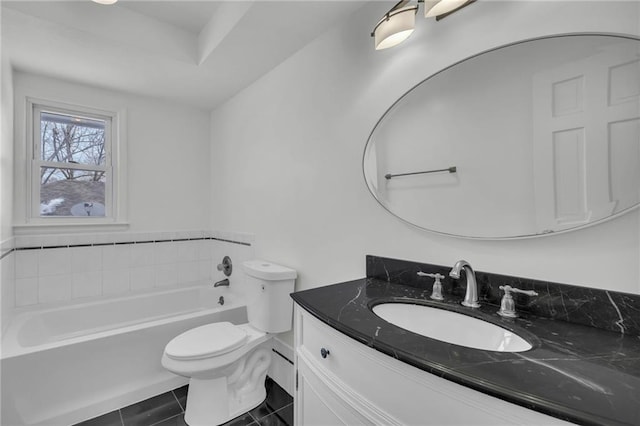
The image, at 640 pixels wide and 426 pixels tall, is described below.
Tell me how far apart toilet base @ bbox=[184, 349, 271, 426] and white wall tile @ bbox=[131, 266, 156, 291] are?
1.41 metres

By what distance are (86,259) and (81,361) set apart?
1.12 meters

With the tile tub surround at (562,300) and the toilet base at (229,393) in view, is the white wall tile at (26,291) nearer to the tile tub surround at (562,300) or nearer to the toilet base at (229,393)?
the toilet base at (229,393)

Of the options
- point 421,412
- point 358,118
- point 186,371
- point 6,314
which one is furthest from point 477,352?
point 6,314

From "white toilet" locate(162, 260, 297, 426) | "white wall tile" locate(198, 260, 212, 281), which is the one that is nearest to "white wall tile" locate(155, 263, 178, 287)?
"white wall tile" locate(198, 260, 212, 281)

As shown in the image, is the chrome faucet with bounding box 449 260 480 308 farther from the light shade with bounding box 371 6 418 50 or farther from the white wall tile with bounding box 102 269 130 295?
the white wall tile with bounding box 102 269 130 295

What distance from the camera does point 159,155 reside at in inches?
116

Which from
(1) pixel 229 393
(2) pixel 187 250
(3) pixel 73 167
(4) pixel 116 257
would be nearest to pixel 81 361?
(1) pixel 229 393

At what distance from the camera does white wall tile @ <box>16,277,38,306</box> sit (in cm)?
228

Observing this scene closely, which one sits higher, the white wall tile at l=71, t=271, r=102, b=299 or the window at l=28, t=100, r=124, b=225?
the window at l=28, t=100, r=124, b=225

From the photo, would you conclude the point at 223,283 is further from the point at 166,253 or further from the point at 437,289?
the point at 437,289

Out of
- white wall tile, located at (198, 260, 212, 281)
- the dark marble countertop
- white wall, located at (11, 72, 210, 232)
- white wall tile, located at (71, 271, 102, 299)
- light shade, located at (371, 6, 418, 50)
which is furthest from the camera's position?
white wall tile, located at (198, 260, 212, 281)

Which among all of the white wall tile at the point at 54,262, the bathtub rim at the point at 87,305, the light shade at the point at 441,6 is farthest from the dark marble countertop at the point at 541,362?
the white wall tile at the point at 54,262

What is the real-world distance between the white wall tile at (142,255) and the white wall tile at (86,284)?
0.28 metres

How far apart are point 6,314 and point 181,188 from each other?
62.9 inches
